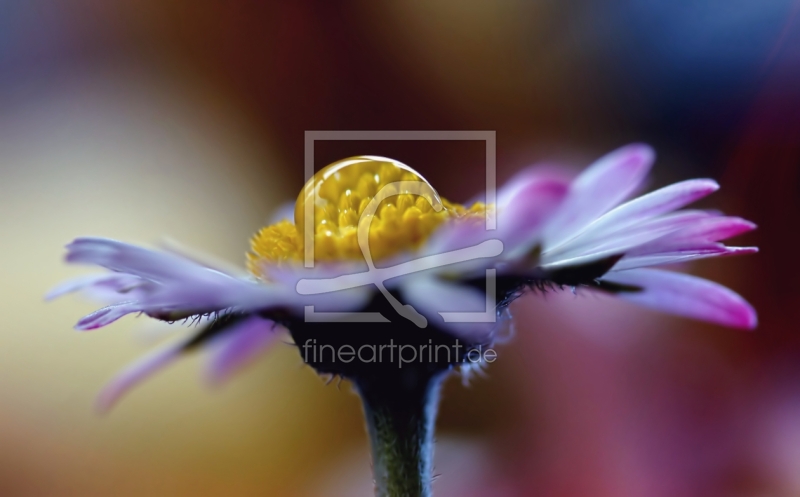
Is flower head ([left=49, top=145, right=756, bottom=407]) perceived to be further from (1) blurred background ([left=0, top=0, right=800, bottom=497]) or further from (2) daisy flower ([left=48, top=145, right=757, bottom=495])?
(1) blurred background ([left=0, top=0, right=800, bottom=497])

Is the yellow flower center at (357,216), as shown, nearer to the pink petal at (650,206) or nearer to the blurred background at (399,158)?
the pink petal at (650,206)

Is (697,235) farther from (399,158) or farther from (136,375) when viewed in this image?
(399,158)

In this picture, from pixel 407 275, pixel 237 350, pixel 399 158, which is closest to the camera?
pixel 407 275

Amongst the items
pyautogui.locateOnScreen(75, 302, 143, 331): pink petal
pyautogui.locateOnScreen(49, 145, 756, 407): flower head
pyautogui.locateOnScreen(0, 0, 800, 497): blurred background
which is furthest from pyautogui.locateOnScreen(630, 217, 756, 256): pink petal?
pyautogui.locateOnScreen(0, 0, 800, 497): blurred background

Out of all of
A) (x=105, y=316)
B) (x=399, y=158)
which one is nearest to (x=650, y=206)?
(x=105, y=316)

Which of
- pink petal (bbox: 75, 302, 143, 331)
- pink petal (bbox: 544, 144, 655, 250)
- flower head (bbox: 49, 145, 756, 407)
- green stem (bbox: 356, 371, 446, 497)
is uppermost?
pink petal (bbox: 544, 144, 655, 250)

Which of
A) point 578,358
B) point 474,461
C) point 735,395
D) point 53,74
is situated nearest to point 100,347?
point 53,74
